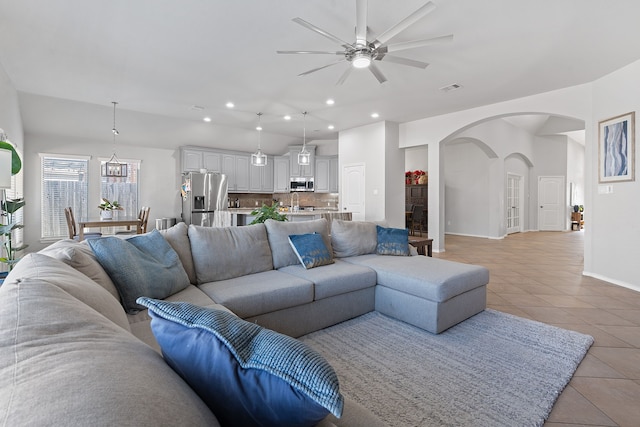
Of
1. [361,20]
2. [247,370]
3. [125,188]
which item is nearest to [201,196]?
[125,188]

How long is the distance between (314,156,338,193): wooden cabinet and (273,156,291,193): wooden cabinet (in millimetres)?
845

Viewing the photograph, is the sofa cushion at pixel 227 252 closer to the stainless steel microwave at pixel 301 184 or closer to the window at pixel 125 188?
the window at pixel 125 188

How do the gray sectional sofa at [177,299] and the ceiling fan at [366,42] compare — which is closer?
the gray sectional sofa at [177,299]

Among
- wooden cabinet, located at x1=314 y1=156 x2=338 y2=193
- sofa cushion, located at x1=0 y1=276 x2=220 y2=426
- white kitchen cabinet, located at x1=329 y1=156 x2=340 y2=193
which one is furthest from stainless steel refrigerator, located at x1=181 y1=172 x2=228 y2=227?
sofa cushion, located at x1=0 y1=276 x2=220 y2=426

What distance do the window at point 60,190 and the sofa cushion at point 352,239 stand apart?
613 cm

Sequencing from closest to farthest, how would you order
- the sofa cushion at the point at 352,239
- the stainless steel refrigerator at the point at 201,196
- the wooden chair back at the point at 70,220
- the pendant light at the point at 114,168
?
1. the sofa cushion at the point at 352,239
2. the wooden chair back at the point at 70,220
3. the pendant light at the point at 114,168
4. the stainless steel refrigerator at the point at 201,196

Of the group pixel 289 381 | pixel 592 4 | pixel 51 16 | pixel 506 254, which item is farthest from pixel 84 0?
pixel 506 254

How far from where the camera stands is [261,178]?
29.1 ft

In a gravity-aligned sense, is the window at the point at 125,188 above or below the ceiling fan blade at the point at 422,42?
below

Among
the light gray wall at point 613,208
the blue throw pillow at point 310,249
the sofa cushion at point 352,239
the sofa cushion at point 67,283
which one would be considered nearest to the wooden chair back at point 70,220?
the blue throw pillow at point 310,249

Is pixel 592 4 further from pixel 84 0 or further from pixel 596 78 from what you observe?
pixel 84 0

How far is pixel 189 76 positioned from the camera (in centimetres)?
426

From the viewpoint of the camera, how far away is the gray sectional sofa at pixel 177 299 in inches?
18.3

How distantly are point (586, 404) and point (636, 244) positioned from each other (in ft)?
10.8
